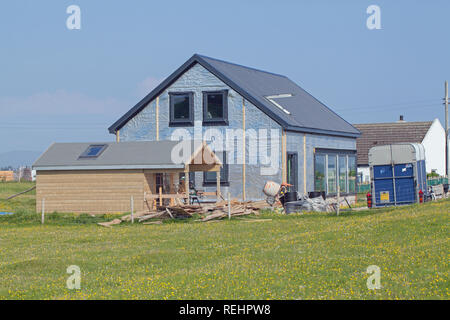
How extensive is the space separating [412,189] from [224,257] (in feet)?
61.7

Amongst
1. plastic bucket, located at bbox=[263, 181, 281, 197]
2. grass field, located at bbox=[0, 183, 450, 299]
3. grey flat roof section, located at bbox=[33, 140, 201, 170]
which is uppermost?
grey flat roof section, located at bbox=[33, 140, 201, 170]

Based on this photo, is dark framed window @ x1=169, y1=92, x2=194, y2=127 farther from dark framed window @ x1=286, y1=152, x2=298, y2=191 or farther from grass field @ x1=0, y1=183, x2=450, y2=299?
grass field @ x1=0, y1=183, x2=450, y2=299

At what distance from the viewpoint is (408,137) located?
69.5m

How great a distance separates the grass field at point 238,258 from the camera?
12656 mm

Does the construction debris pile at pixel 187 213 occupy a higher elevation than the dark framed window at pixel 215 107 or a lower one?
lower

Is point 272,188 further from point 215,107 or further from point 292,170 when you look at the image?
point 215,107

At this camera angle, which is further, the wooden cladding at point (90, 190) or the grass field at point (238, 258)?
the wooden cladding at point (90, 190)

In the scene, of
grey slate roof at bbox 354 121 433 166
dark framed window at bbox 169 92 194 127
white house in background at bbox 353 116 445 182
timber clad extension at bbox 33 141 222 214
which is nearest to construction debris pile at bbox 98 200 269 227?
timber clad extension at bbox 33 141 222 214

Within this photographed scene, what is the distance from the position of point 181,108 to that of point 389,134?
36.4 metres

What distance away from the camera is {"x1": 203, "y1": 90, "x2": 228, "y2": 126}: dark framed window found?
38.7 metres

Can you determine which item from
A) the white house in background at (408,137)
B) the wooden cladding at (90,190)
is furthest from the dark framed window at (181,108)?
the white house in background at (408,137)

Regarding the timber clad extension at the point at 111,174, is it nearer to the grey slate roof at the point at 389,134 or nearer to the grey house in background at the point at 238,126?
the grey house in background at the point at 238,126

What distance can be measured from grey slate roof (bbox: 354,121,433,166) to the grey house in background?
27.7 meters

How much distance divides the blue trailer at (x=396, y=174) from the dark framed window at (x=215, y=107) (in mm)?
8592
